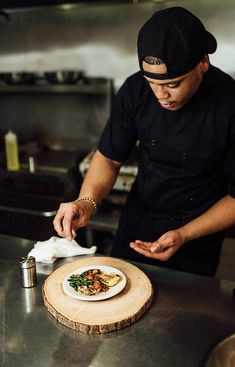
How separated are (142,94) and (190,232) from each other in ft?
2.12

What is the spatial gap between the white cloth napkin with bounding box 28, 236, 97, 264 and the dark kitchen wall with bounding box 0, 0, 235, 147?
77.7 inches

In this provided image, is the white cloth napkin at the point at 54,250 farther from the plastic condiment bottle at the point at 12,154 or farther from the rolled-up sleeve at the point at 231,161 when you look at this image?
the plastic condiment bottle at the point at 12,154

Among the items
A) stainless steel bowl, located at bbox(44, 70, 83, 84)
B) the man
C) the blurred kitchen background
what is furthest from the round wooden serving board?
stainless steel bowl, located at bbox(44, 70, 83, 84)

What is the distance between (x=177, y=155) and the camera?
1.79m

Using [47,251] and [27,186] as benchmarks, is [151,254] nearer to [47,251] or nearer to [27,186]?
[47,251]

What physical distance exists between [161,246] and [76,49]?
8.25ft

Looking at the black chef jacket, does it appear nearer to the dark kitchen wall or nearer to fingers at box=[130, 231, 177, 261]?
fingers at box=[130, 231, 177, 261]

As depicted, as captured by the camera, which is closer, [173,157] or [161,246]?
[161,246]

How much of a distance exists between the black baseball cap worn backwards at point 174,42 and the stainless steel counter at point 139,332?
0.75 metres

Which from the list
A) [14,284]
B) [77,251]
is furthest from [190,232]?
[14,284]

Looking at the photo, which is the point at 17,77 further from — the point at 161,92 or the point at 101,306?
the point at 101,306

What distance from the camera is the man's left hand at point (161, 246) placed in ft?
4.59

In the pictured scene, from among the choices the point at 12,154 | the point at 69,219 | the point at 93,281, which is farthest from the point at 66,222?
the point at 12,154

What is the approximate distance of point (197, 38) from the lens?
4.65 ft
